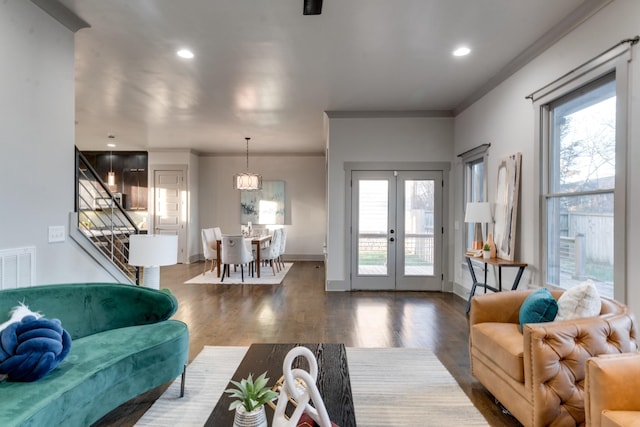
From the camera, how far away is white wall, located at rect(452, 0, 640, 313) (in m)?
2.45

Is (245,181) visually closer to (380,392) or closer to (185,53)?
(185,53)

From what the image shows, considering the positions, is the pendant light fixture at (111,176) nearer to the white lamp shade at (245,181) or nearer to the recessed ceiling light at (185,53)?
the white lamp shade at (245,181)

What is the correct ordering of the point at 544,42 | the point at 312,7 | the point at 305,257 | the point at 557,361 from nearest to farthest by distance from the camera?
1. the point at 557,361
2. the point at 312,7
3. the point at 544,42
4. the point at 305,257

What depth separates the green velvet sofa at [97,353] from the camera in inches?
63.2

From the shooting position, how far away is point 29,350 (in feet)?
5.60

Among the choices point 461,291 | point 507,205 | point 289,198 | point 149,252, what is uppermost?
point 289,198

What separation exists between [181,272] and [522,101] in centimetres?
692

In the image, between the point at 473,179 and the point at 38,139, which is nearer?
the point at 38,139

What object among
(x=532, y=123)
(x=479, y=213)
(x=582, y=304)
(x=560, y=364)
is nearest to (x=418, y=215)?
(x=479, y=213)

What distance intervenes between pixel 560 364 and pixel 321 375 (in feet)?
4.14

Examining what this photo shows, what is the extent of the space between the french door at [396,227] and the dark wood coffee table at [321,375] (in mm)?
3520

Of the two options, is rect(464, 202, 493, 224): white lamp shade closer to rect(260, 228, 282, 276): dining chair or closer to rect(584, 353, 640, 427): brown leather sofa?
rect(584, 353, 640, 427): brown leather sofa

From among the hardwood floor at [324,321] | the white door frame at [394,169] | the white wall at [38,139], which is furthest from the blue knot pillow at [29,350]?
the white door frame at [394,169]

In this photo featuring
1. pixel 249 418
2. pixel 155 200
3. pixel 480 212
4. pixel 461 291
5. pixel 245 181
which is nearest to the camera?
pixel 249 418
